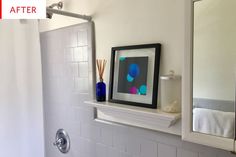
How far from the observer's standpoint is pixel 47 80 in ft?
6.58

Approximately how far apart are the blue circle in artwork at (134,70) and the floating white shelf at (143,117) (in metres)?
0.19

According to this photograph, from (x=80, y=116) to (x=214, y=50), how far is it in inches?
43.9

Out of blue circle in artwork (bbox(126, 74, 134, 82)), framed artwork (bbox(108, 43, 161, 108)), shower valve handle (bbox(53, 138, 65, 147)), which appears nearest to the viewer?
framed artwork (bbox(108, 43, 161, 108))

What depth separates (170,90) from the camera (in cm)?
113

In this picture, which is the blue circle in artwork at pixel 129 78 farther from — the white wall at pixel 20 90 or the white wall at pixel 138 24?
the white wall at pixel 20 90

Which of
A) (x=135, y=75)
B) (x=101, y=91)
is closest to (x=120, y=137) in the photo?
(x=101, y=91)

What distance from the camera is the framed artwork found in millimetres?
1198

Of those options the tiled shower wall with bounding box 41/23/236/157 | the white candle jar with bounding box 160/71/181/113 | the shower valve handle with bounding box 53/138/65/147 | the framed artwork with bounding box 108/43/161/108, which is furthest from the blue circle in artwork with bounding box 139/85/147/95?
the shower valve handle with bounding box 53/138/65/147

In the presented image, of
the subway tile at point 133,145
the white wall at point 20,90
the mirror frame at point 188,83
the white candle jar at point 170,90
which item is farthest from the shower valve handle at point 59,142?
the mirror frame at point 188,83

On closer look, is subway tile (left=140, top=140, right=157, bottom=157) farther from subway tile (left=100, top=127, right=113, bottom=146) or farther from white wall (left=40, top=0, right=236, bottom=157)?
subway tile (left=100, top=127, right=113, bottom=146)

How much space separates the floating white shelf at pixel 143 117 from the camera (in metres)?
1.06

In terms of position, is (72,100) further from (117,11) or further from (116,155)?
(117,11)

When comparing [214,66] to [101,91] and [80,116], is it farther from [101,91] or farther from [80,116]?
[80,116]

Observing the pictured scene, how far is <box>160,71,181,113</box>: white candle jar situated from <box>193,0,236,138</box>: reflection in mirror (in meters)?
0.16
